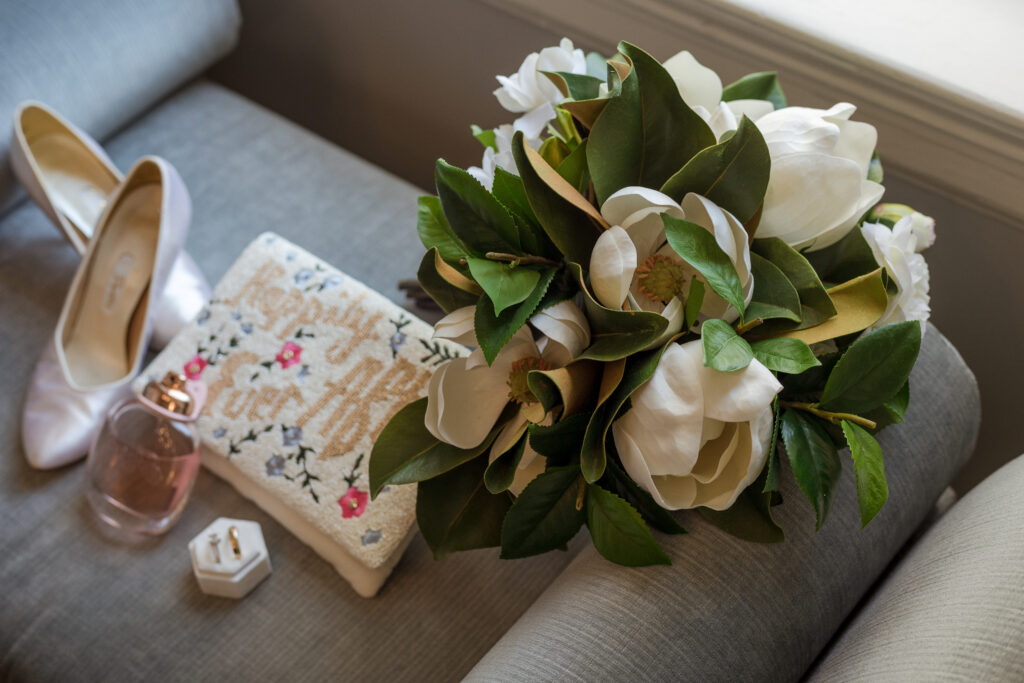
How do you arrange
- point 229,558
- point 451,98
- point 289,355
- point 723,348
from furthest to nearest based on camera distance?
point 451,98
point 289,355
point 229,558
point 723,348

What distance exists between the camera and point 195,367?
35.9 inches

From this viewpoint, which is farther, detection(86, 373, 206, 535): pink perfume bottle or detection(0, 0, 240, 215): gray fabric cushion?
detection(0, 0, 240, 215): gray fabric cushion

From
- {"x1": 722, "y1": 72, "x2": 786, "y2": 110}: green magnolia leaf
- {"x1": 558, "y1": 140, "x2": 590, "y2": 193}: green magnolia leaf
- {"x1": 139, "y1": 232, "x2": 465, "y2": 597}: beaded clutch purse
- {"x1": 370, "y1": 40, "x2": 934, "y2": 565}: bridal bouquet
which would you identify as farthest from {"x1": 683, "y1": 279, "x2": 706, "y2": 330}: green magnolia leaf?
{"x1": 139, "y1": 232, "x2": 465, "y2": 597}: beaded clutch purse

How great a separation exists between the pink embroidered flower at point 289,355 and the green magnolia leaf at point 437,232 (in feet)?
1.17

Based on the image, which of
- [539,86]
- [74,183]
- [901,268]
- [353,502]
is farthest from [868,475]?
[74,183]

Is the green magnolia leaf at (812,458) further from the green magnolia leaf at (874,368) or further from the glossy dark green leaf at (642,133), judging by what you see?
the glossy dark green leaf at (642,133)

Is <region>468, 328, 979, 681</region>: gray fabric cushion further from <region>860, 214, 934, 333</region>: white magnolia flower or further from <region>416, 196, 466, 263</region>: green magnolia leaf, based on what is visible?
<region>416, 196, 466, 263</region>: green magnolia leaf

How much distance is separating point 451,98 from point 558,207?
848mm

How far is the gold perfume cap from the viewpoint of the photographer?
2.83ft

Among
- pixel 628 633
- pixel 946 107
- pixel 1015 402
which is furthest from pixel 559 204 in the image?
pixel 1015 402

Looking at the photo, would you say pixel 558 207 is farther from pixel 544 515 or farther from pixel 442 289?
pixel 544 515

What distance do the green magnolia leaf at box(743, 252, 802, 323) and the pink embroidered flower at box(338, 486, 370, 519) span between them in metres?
0.43

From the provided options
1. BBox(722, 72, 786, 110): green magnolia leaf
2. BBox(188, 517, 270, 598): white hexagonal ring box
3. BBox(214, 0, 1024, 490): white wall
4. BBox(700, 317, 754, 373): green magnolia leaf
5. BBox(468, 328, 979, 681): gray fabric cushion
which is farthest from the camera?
BBox(214, 0, 1024, 490): white wall

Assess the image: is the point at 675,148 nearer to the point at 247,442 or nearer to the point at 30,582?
the point at 247,442
